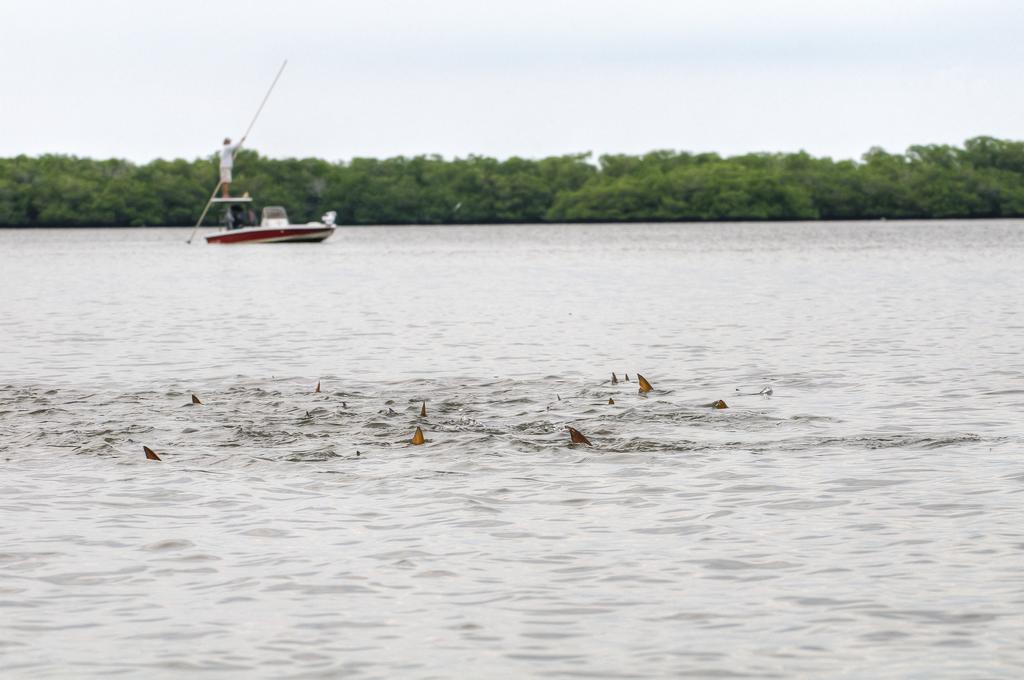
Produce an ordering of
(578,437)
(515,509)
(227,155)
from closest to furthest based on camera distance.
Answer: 1. (515,509)
2. (578,437)
3. (227,155)

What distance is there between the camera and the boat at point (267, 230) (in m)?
119

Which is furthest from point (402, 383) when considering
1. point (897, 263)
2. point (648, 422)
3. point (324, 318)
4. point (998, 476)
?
point (897, 263)

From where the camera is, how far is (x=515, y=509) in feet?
45.8

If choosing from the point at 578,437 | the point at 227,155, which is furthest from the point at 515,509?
the point at 227,155

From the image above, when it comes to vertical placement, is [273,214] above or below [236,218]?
above

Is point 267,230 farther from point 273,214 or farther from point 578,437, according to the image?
point 578,437

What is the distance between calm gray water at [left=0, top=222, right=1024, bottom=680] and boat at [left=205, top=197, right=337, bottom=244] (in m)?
86.3

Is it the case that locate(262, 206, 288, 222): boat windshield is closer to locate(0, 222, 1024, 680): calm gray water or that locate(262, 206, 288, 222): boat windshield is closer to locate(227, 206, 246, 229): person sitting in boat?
locate(227, 206, 246, 229): person sitting in boat

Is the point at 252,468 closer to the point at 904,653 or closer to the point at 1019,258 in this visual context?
the point at 904,653

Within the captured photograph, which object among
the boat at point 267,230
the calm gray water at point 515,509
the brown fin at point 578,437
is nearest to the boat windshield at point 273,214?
the boat at point 267,230

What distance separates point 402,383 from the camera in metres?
25.0

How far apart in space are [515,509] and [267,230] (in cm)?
10730

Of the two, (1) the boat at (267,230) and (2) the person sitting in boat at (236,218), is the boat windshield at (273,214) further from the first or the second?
(2) the person sitting in boat at (236,218)

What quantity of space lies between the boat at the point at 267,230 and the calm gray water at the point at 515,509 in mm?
86282
